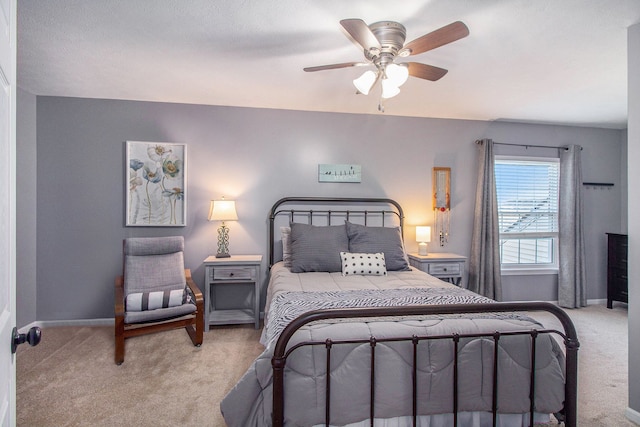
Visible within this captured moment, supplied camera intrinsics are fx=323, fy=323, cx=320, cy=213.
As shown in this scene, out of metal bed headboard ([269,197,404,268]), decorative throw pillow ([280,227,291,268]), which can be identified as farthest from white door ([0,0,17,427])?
metal bed headboard ([269,197,404,268])

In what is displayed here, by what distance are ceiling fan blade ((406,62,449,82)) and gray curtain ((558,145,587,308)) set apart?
10.3ft

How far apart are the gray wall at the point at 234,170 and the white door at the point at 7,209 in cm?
278

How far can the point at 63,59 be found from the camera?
2.57 m

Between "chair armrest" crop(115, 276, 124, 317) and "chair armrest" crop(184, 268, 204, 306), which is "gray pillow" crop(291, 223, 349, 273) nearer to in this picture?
"chair armrest" crop(184, 268, 204, 306)

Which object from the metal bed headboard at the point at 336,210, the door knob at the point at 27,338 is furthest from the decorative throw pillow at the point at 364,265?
the door knob at the point at 27,338

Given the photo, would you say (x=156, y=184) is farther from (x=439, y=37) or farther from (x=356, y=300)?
(x=439, y=37)

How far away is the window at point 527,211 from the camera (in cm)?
421

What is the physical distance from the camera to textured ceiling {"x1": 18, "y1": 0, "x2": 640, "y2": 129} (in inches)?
75.4

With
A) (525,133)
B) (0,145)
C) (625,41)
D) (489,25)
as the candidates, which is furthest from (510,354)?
(525,133)

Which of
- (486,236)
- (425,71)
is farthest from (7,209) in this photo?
(486,236)

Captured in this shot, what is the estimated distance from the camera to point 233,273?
3.29 m

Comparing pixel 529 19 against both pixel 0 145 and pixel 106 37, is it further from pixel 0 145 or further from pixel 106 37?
pixel 106 37

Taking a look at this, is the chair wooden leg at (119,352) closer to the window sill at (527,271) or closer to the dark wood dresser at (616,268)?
the window sill at (527,271)

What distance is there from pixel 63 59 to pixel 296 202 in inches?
94.3
